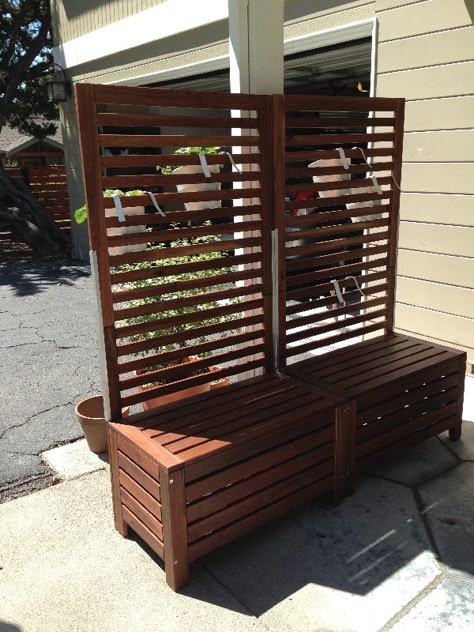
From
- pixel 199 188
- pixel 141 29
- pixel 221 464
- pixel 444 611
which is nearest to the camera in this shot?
pixel 444 611

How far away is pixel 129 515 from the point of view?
2.44 meters

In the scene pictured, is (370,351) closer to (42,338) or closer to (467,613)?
(467,613)

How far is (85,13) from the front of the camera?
8.39 metres

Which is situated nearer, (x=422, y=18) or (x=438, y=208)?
(x=422, y=18)

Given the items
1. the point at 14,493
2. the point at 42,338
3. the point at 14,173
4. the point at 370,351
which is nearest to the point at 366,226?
the point at 370,351

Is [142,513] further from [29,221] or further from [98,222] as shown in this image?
[29,221]

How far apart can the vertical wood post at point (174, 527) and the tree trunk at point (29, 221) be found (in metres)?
9.11

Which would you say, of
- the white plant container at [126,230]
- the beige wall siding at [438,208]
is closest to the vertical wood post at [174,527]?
the white plant container at [126,230]

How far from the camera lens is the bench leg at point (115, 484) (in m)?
2.43

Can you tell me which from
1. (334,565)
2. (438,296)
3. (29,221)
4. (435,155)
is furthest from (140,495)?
(29,221)

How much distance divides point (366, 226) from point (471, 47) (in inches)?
65.4

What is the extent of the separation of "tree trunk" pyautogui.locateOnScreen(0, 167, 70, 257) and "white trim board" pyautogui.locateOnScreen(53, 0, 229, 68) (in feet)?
9.00

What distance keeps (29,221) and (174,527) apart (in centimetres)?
972

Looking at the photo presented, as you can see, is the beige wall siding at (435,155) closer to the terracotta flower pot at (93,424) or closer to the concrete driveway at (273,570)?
the concrete driveway at (273,570)
